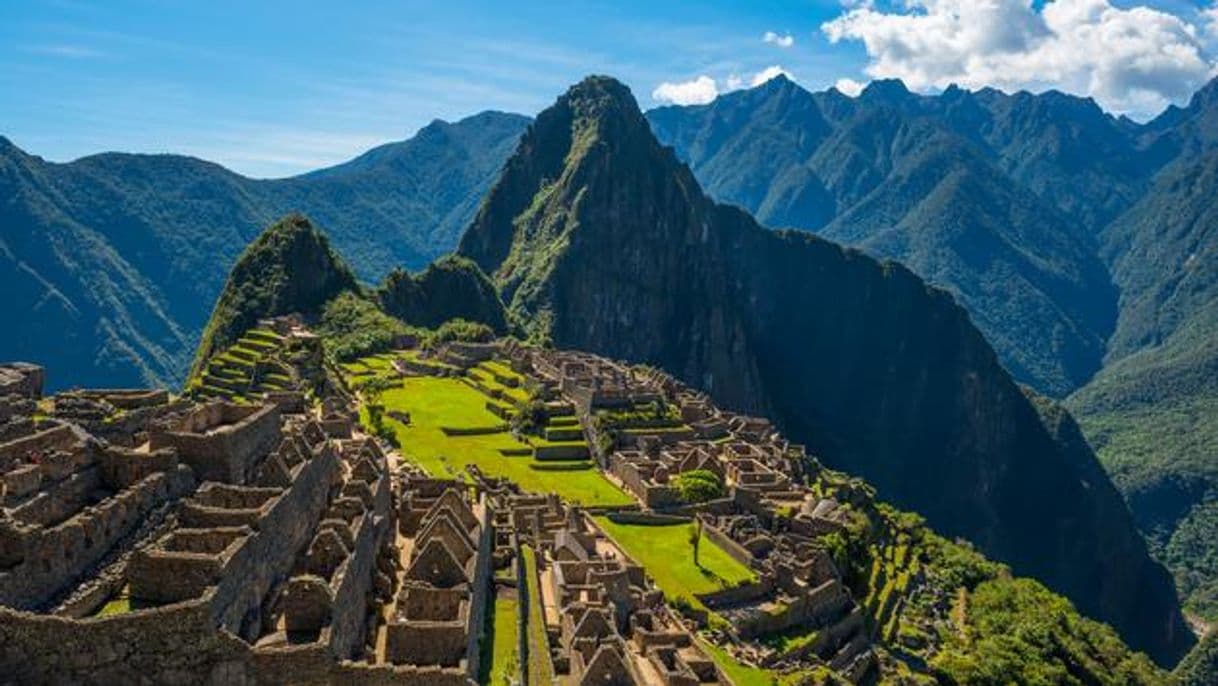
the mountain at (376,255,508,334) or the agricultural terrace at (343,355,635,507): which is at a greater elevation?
the mountain at (376,255,508,334)

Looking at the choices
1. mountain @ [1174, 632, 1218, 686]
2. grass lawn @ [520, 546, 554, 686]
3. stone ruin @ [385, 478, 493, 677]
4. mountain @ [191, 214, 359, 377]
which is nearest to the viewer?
stone ruin @ [385, 478, 493, 677]

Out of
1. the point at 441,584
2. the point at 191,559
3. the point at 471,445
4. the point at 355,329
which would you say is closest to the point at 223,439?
the point at 441,584

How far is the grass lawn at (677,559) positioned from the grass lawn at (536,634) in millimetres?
7827

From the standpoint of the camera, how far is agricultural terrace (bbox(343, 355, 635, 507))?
63500 mm

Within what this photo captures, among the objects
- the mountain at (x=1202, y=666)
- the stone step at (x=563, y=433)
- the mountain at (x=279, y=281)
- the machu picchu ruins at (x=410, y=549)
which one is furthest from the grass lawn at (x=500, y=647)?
the mountain at (x=1202, y=666)

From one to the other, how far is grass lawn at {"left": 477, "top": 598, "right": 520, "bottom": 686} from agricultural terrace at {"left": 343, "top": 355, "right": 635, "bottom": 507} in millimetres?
22318

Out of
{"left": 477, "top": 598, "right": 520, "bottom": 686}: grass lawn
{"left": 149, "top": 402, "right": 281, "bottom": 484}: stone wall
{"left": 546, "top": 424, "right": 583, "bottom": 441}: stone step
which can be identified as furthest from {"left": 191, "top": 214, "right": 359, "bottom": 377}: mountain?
{"left": 477, "top": 598, "right": 520, "bottom": 686}: grass lawn

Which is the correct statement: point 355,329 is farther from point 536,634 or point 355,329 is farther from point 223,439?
point 223,439

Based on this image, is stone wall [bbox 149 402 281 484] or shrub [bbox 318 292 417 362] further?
shrub [bbox 318 292 417 362]

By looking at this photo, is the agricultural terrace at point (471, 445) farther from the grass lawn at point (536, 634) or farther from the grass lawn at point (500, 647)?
the grass lawn at point (500, 647)

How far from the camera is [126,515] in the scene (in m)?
24.9

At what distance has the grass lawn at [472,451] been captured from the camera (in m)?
63.2

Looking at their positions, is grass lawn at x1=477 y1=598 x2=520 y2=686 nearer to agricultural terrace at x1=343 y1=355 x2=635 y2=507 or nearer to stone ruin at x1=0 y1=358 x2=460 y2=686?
stone ruin at x1=0 y1=358 x2=460 y2=686

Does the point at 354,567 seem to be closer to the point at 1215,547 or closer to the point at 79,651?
the point at 79,651
